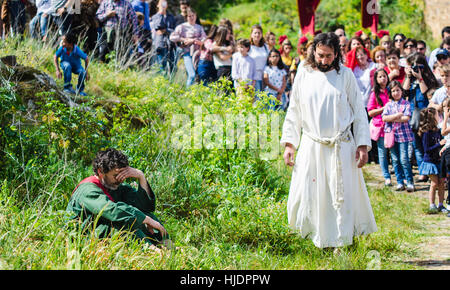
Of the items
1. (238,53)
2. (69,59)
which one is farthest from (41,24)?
(238,53)

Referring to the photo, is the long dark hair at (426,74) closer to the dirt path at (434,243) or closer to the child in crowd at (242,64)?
the dirt path at (434,243)

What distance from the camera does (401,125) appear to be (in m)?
8.39

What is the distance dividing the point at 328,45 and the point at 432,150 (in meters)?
3.35

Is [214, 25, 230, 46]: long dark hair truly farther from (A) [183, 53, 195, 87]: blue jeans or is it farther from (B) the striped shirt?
(B) the striped shirt

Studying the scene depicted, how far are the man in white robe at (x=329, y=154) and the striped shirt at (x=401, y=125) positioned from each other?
136 inches

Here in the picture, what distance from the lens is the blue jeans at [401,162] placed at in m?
8.30

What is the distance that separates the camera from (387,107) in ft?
27.9

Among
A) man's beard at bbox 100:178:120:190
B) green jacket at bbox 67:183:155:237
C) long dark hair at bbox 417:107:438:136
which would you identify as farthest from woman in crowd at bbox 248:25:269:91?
green jacket at bbox 67:183:155:237

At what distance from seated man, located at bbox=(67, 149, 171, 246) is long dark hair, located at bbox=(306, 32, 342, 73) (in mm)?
1841

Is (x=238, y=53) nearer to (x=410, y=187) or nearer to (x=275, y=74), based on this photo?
(x=275, y=74)

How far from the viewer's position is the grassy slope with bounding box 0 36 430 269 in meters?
4.20

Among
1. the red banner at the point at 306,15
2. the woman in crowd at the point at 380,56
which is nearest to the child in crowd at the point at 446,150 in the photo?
the woman in crowd at the point at 380,56
